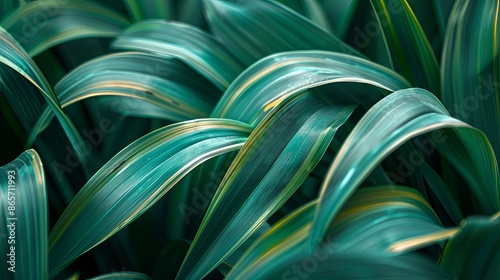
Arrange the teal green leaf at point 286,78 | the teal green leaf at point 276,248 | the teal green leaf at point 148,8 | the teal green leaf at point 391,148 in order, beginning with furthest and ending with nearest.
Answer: the teal green leaf at point 148,8, the teal green leaf at point 286,78, the teal green leaf at point 276,248, the teal green leaf at point 391,148

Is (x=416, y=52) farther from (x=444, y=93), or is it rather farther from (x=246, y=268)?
(x=246, y=268)

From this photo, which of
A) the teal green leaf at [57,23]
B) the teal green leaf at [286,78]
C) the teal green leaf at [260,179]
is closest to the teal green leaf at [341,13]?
the teal green leaf at [286,78]

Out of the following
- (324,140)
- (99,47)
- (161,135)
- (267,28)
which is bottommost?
(324,140)

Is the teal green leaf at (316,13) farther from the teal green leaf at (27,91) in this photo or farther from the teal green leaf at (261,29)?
the teal green leaf at (27,91)

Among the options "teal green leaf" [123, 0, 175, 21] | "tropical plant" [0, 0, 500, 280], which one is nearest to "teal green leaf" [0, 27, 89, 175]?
"tropical plant" [0, 0, 500, 280]

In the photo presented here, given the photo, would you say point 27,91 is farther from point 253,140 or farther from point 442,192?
point 442,192

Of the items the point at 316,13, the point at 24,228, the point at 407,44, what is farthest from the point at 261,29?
the point at 24,228

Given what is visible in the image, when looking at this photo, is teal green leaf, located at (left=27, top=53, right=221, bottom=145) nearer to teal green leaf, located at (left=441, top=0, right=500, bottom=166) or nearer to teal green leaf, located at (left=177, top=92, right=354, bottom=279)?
teal green leaf, located at (left=177, top=92, right=354, bottom=279)

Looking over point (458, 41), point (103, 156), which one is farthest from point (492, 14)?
point (103, 156)
